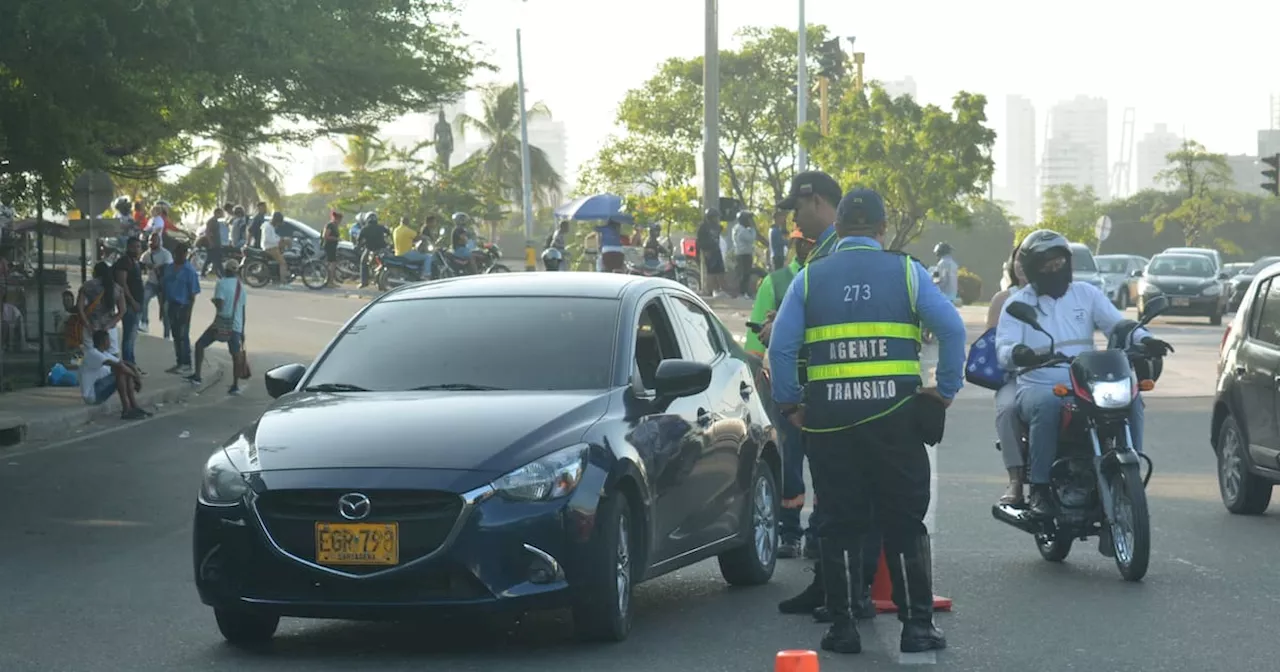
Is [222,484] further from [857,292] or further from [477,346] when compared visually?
[857,292]

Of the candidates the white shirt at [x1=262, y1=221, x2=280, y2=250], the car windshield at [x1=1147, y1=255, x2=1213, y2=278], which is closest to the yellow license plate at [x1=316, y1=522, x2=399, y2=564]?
the white shirt at [x1=262, y1=221, x2=280, y2=250]

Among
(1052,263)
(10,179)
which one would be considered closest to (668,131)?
(10,179)

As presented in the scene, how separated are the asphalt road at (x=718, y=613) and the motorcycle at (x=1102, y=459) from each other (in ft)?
0.72

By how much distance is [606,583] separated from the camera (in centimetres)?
796

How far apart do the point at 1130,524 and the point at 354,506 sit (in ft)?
13.1

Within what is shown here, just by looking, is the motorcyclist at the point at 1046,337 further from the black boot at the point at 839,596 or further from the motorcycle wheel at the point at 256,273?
the motorcycle wheel at the point at 256,273

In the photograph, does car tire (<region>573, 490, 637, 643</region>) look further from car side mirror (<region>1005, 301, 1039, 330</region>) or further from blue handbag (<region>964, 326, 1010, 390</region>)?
blue handbag (<region>964, 326, 1010, 390</region>)

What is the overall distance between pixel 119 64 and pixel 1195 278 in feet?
103

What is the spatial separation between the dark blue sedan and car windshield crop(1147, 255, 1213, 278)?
120ft

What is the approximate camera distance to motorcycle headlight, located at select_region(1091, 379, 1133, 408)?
10023 mm

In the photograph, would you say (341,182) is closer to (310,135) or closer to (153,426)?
(310,135)

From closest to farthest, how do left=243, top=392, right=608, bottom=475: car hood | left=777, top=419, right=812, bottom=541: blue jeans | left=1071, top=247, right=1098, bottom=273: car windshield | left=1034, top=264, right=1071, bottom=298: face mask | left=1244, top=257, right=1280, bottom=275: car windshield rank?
1. left=243, top=392, right=608, bottom=475: car hood
2. left=1034, top=264, right=1071, bottom=298: face mask
3. left=777, top=419, right=812, bottom=541: blue jeans
4. left=1071, top=247, right=1098, bottom=273: car windshield
5. left=1244, top=257, right=1280, bottom=275: car windshield

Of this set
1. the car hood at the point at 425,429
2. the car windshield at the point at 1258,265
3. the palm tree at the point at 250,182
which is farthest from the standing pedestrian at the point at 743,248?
the palm tree at the point at 250,182

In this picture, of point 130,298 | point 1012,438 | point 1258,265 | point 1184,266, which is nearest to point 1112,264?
point 1258,265
